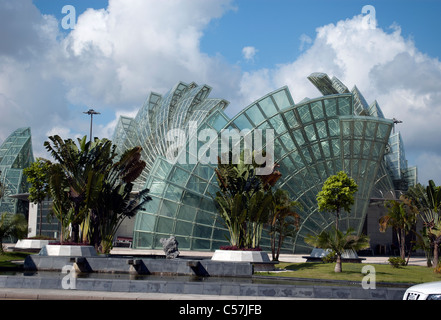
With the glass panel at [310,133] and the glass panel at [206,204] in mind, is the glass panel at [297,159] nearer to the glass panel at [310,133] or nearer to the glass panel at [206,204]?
the glass panel at [310,133]

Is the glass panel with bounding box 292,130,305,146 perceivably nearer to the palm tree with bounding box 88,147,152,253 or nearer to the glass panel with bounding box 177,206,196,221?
the glass panel with bounding box 177,206,196,221

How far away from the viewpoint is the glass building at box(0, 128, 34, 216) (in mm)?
95250

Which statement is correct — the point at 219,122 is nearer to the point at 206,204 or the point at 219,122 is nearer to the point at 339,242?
the point at 206,204

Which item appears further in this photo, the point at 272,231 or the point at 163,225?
the point at 163,225

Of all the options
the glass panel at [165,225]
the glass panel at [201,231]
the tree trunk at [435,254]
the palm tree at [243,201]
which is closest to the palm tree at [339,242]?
the palm tree at [243,201]

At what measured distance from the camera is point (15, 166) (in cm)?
9975

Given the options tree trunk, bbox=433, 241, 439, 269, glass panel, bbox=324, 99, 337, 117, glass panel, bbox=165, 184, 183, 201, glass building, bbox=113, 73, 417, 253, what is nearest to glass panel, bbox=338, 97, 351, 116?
glass building, bbox=113, 73, 417, 253

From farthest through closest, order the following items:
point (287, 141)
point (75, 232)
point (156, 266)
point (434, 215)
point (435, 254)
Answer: point (287, 141) → point (434, 215) → point (435, 254) → point (75, 232) → point (156, 266)

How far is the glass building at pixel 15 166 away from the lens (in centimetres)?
9525

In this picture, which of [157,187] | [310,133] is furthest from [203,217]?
[310,133]

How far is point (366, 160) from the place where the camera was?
4847 centimetres
